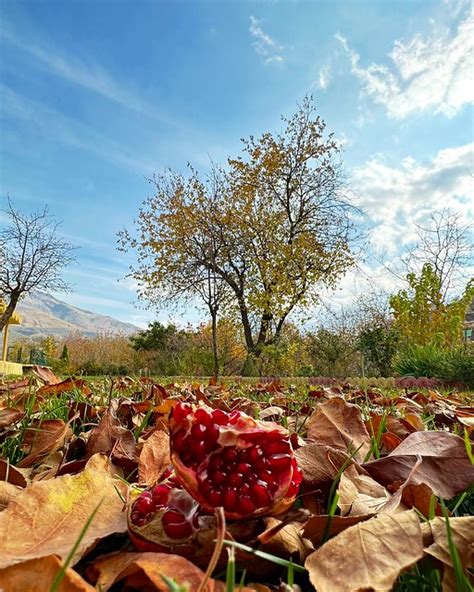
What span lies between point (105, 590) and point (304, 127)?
64.0ft

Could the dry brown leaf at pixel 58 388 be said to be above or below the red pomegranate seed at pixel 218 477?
above

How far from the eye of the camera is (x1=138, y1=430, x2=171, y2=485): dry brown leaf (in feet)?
2.75

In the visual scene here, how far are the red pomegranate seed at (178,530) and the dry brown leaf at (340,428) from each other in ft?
1.58

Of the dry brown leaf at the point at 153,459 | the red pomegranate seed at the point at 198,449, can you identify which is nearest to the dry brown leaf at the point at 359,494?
the red pomegranate seed at the point at 198,449

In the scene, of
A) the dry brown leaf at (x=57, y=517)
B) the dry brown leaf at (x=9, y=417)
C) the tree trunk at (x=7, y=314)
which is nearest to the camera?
the dry brown leaf at (x=57, y=517)

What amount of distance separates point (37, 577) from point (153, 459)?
1.47ft

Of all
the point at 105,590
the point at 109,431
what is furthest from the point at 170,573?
the point at 109,431

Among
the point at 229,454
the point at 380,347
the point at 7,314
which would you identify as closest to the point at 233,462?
the point at 229,454

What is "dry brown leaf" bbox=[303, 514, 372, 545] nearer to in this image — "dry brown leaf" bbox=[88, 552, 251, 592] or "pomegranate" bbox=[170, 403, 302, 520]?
"pomegranate" bbox=[170, 403, 302, 520]

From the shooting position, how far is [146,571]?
17.6 inches

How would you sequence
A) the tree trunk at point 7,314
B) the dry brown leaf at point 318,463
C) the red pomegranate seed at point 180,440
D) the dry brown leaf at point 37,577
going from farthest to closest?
the tree trunk at point 7,314 → the dry brown leaf at point 318,463 → the red pomegranate seed at point 180,440 → the dry brown leaf at point 37,577

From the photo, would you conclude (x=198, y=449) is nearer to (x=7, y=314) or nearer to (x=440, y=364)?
(x=440, y=364)

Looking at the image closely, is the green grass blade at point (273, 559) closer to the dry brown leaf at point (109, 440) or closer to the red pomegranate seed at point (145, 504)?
the red pomegranate seed at point (145, 504)

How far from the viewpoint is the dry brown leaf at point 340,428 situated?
100 cm
